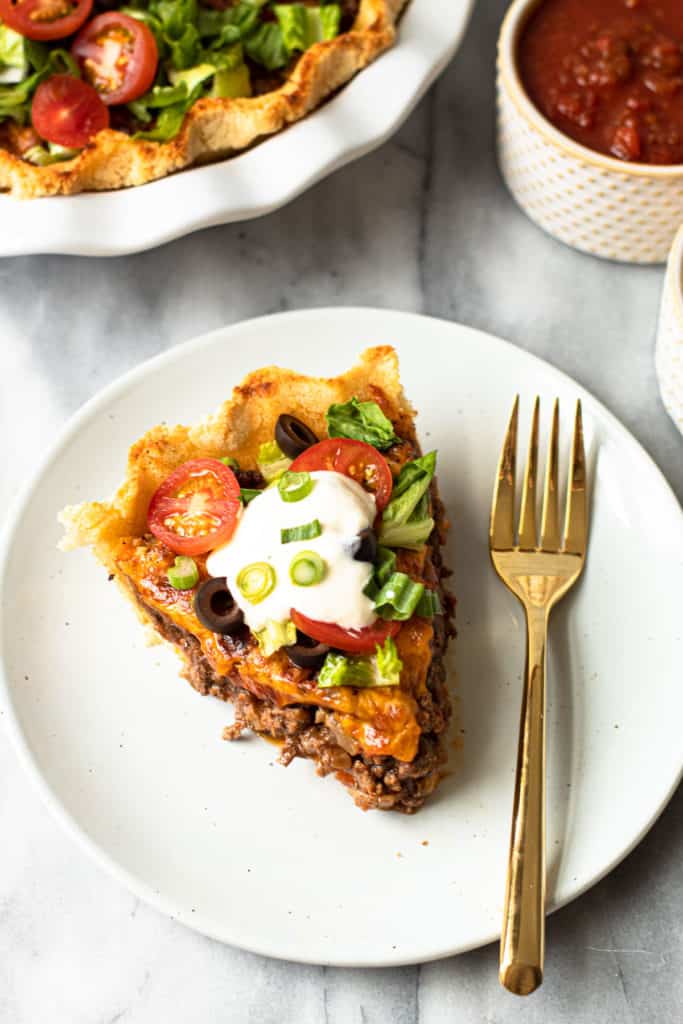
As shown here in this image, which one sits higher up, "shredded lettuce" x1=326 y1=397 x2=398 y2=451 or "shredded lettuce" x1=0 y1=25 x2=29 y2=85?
"shredded lettuce" x1=0 y1=25 x2=29 y2=85

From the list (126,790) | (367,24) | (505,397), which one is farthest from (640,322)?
(126,790)

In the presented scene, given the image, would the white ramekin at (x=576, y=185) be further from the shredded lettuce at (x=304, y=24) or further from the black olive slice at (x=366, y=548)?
the black olive slice at (x=366, y=548)

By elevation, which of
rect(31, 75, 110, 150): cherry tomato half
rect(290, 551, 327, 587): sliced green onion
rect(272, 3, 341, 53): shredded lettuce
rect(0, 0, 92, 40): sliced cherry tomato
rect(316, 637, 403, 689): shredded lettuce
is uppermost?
rect(0, 0, 92, 40): sliced cherry tomato

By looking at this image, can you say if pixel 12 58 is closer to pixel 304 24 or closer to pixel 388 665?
pixel 304 24

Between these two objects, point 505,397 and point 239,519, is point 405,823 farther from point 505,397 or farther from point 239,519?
point 505,397

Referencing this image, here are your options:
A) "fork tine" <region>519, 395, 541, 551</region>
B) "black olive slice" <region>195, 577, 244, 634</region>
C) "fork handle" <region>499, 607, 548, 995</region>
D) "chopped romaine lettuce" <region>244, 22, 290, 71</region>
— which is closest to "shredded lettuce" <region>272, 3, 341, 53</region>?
"chopped romaine lettuce" <region>244, 22, 290, 71</region>

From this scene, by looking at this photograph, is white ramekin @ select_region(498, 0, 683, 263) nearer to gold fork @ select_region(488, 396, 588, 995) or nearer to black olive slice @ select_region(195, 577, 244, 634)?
gold fork @ select_region(488, 396, 588, 995)

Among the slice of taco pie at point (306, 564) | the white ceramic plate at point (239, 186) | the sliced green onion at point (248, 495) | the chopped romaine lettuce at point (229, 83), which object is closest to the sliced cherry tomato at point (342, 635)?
the slice of taco pie at point (306, 564)
